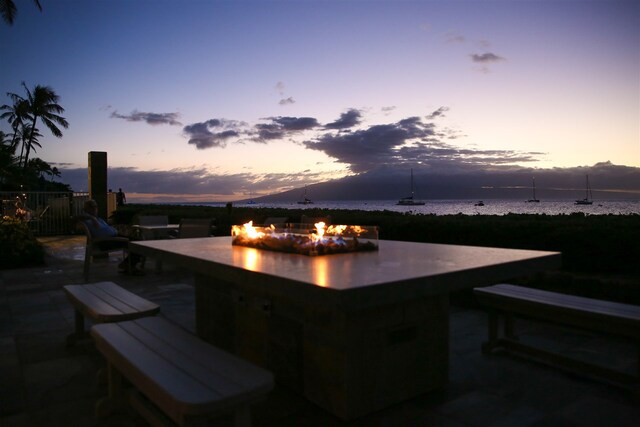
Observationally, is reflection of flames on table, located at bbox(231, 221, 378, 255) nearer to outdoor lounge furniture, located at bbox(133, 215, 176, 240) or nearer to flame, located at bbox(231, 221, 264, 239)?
flame, located at bbox(231, 221, 264, 239)

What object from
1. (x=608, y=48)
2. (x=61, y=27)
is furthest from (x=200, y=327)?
(x=61, y=27)

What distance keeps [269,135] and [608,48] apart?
500 inches

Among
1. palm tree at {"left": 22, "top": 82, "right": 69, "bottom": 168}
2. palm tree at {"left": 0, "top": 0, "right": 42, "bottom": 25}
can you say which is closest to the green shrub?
palm tree at {"left": 0, "top": 0, "right": 42, "bottom": 25}

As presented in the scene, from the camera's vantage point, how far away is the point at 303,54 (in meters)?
9.22

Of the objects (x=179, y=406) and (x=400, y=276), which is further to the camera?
(x=400, y=276)

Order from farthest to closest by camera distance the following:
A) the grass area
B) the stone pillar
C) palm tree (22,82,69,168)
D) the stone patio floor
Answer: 1. palm tree (22,82,69,168)
2. the stone pillar
3. the grass area
4. the stone patio floor

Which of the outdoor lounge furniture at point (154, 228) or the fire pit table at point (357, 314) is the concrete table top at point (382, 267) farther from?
the outdoor lounge furniture at point (154, 228)

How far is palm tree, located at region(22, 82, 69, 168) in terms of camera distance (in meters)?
26.5

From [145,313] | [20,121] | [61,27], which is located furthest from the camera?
[20,121]

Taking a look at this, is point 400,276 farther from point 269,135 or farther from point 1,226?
point 269,135

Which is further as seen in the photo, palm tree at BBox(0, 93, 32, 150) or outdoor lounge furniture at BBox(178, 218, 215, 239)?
palm tree at BBox(0, 93, 32, 150)

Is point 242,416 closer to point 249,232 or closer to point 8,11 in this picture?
point 249,232

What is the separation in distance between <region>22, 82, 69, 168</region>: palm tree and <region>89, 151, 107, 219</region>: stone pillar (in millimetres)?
20192

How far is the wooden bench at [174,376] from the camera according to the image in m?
1.41
